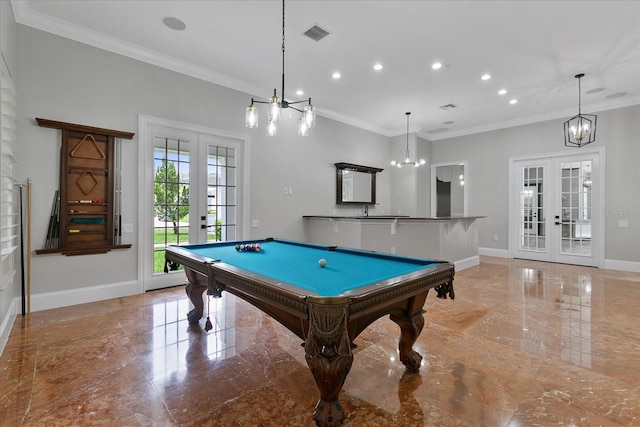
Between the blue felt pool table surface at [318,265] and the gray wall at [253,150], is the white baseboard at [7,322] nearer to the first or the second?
the gray wall at [253,150]

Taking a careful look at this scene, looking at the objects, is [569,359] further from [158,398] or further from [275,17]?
[275,17]

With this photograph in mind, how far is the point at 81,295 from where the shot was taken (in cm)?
356

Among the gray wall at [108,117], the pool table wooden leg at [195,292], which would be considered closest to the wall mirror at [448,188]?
the gray wall at [108,117]

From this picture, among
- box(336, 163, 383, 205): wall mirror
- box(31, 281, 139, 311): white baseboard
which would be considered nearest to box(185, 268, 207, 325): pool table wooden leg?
box(31, 281, 139, 311): white baseboard

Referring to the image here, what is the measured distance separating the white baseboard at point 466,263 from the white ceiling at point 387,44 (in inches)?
120

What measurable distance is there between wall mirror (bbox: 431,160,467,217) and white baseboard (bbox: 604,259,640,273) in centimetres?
288

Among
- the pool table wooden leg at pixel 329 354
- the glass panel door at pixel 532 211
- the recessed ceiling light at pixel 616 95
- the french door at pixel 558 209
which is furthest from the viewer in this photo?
the glass panel door at pixel 532 211

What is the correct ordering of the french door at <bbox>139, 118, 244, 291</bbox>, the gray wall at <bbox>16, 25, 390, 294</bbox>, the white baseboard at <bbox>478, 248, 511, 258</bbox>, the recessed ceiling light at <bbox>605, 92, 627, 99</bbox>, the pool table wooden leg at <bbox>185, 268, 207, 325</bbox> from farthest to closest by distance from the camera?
the white baseboard at <bbox>478, 248, 511, 258</bbox>
the recessed ceiling light at <bbox>605, 92, 627, 99</bbox>
the french door at <bbox>139, 118, 244, 291</bbox>
the gray wall at <bbox>16, 25, 390, 294</bbox>
the pool table wooden leg at <bbox>185, 268, 207, 325</bbox>

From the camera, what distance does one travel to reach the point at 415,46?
12.8 ft

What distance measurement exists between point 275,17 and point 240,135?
1.99m

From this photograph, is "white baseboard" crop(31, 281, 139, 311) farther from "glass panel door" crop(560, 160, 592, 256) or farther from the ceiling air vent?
"glass panel door" crop(560, 160, 592, 256)

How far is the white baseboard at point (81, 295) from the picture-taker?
3.32m

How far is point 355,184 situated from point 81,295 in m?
5.24

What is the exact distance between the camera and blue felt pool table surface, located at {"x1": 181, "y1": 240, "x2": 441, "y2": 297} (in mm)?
1697
